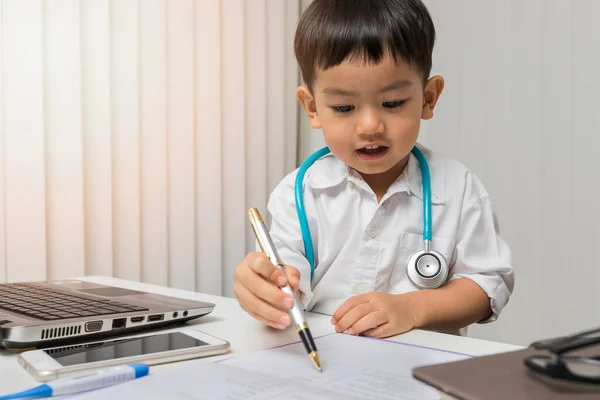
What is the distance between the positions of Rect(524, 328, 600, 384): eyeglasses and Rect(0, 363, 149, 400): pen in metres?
0.35

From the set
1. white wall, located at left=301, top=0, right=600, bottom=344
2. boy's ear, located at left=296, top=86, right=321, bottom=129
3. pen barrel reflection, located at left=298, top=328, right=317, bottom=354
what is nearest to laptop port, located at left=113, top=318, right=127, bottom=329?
pen barrel reflection, located at left=298, top=328, right=317, bottom=354

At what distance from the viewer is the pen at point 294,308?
2.04ft

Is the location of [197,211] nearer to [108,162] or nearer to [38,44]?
[108,162]

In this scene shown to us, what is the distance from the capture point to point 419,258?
0.95 metres

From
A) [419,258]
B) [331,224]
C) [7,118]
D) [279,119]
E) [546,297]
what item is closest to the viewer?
[419,258]

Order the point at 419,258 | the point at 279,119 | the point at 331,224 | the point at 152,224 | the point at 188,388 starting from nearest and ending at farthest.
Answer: the point at 188,388, the point at 419,258, the point at 331,224, the point at 152,224, the point at 279,119

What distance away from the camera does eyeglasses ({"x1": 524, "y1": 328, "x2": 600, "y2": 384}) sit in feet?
1.24

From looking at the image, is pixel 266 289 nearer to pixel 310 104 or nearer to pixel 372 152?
pixel 372 152

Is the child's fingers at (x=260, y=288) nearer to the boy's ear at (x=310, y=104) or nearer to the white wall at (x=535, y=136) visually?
the boy's ear at (x=310, y=104)

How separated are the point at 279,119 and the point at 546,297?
111cm

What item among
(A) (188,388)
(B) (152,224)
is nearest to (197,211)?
(B) (152,224)

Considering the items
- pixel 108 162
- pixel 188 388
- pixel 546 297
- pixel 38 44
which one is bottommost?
pixel 546 297

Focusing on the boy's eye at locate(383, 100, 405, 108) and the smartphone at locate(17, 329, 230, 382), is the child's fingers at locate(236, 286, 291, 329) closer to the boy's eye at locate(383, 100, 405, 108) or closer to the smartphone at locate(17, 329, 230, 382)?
the smartphone at locate(17, 329, 230, 382)

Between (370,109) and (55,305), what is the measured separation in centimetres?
52
